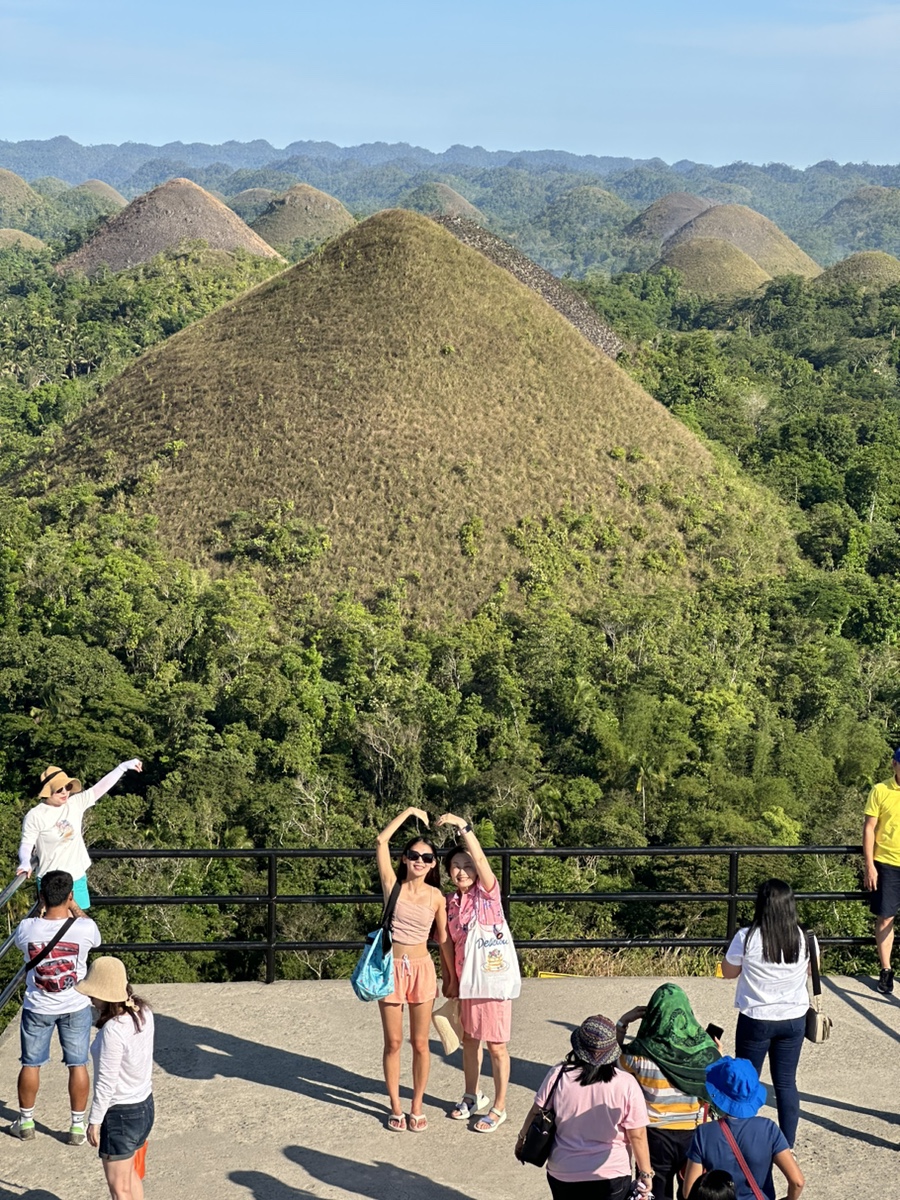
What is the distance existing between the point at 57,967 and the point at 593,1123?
2.92 m

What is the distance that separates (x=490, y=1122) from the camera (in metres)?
7.00

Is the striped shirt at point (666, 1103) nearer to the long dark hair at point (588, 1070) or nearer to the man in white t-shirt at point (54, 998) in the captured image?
the long dark hair at point (588, 1070)

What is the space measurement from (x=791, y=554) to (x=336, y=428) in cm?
1727

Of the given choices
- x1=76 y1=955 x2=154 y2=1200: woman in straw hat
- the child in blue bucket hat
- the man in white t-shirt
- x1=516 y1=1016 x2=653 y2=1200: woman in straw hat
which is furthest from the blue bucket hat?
the man in white t-shirt

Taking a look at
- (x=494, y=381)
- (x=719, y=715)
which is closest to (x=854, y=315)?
(x=494, y=381)

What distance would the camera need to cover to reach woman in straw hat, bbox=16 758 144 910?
7641 millimetres

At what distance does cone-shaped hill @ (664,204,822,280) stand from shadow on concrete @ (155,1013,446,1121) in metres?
182

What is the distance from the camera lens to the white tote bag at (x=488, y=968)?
22.9 ft

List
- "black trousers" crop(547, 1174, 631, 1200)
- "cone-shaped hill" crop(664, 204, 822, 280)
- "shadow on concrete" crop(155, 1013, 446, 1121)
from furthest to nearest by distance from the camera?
"cone-shaped hill" crop(664, 204, 822, 280) → "shadow on concrete" crop(155, 1013, 446, 1121) → "black trousers" crop(547, 1174, 631, 1200)

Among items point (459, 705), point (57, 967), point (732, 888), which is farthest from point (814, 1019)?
point (459, 705)

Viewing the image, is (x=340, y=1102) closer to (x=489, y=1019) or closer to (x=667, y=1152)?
(x=489, y=1019)

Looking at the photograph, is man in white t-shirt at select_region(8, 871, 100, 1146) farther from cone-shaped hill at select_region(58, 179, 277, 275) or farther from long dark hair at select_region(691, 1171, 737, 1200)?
cone-shaped hill at select_region(58, 179, 277, 275)

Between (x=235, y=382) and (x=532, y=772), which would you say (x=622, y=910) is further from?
(x=235, y=382)

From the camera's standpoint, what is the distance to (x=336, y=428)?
163 ft
